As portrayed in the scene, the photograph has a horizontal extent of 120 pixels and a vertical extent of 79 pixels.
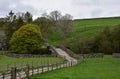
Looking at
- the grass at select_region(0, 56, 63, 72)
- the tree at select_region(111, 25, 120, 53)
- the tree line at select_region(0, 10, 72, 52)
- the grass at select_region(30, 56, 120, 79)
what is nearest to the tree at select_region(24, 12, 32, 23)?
the tree line at select_region(0, 10, 72, 52)

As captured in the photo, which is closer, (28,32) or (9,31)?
(28,32)

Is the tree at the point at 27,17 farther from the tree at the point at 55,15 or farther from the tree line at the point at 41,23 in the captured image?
the tree at the point at 55,15

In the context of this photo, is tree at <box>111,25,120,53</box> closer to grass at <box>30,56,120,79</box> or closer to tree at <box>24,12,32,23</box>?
→ tree at <box>24,12,32,23</box>

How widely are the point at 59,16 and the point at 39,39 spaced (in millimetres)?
61101

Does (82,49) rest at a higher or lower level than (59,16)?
lower

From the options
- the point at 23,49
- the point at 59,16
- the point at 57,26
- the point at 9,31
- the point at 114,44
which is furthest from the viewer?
the point at 59,16

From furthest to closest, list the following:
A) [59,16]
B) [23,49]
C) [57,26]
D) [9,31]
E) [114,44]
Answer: [59,16] < [57,26] < [9,31] < [114,44] < [23,49]

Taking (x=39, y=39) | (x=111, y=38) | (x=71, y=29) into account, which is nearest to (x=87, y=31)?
(x=71, y=29)

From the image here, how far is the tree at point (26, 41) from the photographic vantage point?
350 feet

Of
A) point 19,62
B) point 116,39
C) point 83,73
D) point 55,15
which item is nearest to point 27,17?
point 55,15

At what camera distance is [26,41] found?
106 m

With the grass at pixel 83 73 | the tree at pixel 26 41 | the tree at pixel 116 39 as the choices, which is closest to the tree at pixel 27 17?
the tree at pixel 26 41

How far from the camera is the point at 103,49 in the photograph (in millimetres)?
114438

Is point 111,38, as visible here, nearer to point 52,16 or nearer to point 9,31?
point 9,31
